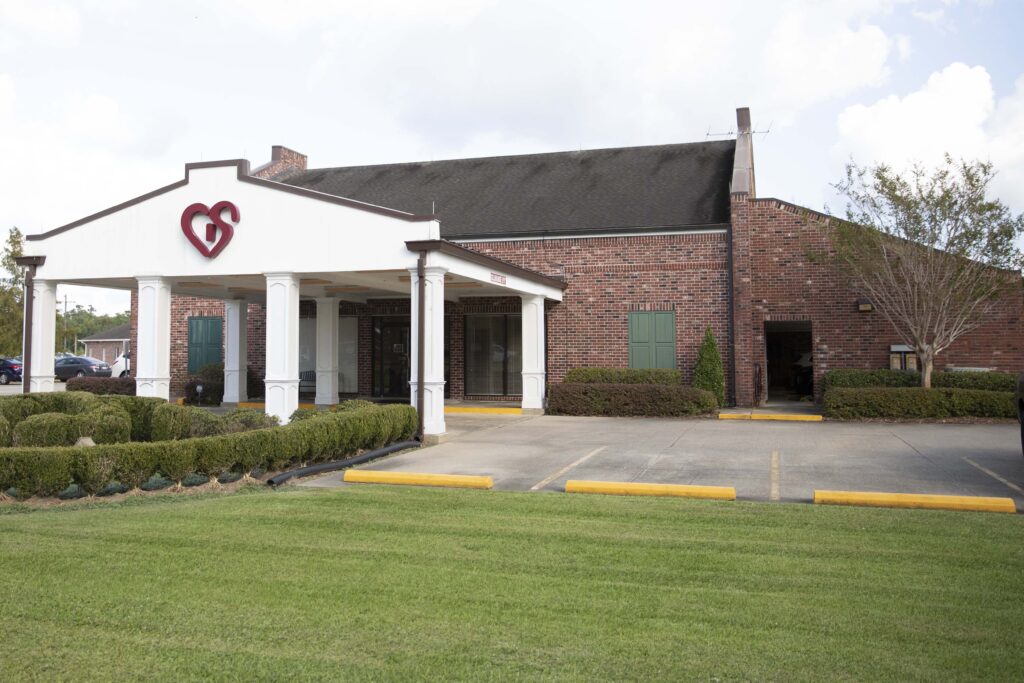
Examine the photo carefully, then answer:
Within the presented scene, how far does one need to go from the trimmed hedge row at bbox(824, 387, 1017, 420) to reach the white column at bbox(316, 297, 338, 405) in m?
12.0

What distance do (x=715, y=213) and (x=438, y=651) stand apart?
18.5 m

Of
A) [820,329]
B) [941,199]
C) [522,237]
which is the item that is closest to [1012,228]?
[941,199]

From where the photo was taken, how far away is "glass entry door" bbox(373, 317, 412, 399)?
24.1 m

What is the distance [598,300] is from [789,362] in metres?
8.55

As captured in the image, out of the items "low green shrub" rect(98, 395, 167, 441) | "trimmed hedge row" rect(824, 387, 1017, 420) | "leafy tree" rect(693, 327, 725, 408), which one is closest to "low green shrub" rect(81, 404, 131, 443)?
"low green shrub" rect(98, 395, 167, 441)

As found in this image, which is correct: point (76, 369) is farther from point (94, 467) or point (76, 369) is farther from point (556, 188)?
point (94, 467)

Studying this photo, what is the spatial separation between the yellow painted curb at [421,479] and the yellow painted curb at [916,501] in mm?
3632

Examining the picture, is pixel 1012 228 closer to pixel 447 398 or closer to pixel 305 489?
pixel 447 398

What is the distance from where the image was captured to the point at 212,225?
51.6 feet

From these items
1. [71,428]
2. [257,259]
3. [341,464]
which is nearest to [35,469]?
[71,428]

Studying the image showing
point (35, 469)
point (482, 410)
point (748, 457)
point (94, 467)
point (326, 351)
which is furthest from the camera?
point (326, 351)

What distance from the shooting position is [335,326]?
2247cm

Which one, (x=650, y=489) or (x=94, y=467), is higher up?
(x=94, y=467)

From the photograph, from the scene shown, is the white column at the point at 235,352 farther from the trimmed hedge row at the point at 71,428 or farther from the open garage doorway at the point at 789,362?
the open garage doorway at the point at 789,362
